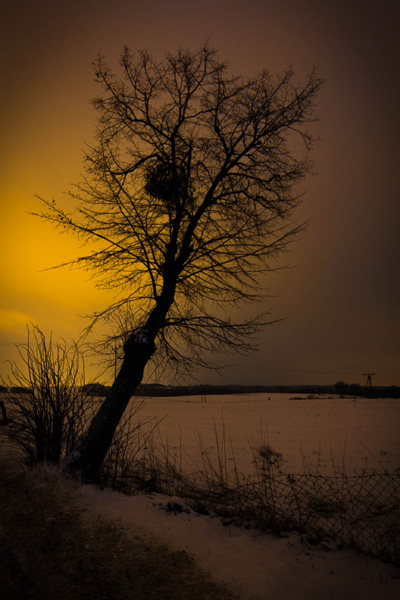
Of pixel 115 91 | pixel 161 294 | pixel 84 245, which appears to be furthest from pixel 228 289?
pixel 115 91

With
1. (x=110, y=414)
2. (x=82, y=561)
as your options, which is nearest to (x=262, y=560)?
(x=82, y=561)

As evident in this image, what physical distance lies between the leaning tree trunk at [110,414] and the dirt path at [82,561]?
1.16m

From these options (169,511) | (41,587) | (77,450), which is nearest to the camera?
(41,587)

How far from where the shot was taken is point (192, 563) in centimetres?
312

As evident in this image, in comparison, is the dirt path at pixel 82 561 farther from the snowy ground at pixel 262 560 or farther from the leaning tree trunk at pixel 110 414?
the leaning tree trunk at pixel 110 414

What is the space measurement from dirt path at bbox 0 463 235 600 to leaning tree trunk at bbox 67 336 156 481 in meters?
1.16

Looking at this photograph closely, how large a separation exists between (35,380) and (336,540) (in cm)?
515

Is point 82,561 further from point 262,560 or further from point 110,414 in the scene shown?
point 110,414

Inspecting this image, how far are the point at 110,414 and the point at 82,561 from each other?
2.72 meters

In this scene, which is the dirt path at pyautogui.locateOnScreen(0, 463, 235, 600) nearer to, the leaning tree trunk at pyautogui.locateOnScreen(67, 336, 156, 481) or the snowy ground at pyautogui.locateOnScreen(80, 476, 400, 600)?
the snowy ground at pyautogui.locateOnScreen(80, 476, 400, 600)

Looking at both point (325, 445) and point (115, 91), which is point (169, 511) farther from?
point (325, 445)

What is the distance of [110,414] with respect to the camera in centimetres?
571

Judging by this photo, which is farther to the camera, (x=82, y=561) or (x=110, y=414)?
(x=110, y=414)

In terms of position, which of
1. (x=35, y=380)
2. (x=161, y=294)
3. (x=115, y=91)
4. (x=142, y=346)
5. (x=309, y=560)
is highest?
(x=115, y=91)
